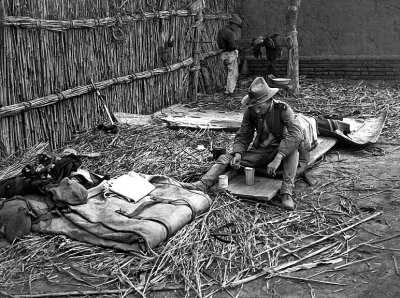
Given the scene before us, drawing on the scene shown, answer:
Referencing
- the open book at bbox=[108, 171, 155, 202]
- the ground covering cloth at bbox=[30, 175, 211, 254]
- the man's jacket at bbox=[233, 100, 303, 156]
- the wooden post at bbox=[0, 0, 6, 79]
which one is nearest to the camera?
the ground covering cloth at bbox=[30, 175, 211, 254]

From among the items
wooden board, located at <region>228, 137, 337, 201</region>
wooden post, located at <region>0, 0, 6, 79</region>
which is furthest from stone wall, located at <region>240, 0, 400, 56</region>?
wooden post, located at <region>0, 0, 6, 79</region>

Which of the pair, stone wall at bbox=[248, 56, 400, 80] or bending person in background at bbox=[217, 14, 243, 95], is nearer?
bending person in background at bbox=[217, 14, 243, 95]

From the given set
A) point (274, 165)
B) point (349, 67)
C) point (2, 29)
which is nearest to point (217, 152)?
point (274, 165)

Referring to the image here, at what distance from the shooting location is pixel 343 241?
5.24 meters

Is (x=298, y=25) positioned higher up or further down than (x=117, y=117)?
higher up

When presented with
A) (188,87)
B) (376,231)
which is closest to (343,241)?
(376,231)

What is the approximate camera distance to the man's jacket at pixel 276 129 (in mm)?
6141

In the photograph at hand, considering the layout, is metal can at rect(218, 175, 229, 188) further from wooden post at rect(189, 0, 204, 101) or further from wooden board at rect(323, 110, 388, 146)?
wooden post at rect(189, 0, 204, 101)

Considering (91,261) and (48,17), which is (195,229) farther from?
(48,17)

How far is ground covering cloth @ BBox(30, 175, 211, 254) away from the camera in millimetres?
4969

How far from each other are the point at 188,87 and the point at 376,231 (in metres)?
6.45

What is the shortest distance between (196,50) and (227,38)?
89 centimetres

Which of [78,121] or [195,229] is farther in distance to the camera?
[78,121]

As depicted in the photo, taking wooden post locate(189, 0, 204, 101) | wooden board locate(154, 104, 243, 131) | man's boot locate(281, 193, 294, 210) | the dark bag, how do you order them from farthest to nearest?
1. wooden post locate(189, 0, 204, 101)
2. wooden board locate(154, 104, 243, 131)
3. man's boot locate(281, 193, 294, 210)
4. the dark bag
